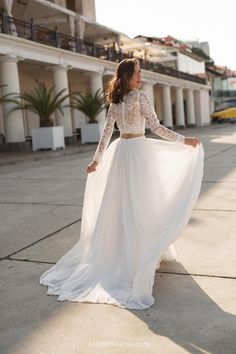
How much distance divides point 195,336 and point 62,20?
84.0ft

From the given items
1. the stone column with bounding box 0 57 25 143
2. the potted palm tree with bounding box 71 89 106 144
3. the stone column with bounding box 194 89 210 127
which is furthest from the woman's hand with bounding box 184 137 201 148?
the stone column with bounding box 194 89 210 127

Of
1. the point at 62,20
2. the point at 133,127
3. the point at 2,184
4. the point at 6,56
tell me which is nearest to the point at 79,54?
the point at 62,20

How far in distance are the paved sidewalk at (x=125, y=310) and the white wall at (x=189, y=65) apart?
47161mm

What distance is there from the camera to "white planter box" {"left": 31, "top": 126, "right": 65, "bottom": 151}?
19406 millimetres

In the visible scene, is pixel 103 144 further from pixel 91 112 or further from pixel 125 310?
pixel 91 112

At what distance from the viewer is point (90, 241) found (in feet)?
12.7

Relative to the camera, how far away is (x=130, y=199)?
3656 millimetres

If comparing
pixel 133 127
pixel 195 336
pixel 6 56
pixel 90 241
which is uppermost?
pixel 6 56

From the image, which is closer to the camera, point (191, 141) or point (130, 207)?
point (130, 207)

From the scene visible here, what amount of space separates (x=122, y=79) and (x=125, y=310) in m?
1.70

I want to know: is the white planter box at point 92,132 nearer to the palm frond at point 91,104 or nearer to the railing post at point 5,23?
the palm frond at point 91,104

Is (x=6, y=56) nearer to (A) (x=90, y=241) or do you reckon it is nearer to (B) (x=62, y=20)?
(B) (x=62, y=20)

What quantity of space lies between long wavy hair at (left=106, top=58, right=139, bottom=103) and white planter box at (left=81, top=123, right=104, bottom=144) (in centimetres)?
1960

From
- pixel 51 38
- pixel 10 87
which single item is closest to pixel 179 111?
pixel 51 38
